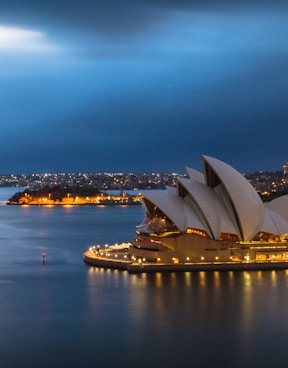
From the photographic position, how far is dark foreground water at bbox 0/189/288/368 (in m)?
16.8

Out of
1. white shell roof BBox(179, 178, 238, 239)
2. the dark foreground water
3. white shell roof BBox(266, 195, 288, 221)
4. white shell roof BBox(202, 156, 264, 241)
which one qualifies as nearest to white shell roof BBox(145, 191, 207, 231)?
white shell roof BBox(179, 178, 238, 239)

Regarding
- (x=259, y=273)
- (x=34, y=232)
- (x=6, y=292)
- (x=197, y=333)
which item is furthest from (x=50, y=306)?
(x=34, y=232)

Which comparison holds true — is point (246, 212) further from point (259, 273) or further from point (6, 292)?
point (6, 292)

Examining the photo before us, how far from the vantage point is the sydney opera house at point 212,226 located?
2869 centimetres

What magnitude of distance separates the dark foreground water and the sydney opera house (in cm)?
159

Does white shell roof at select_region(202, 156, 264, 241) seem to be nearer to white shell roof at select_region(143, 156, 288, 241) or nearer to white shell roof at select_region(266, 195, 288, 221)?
white shell roof at select_region(143, 156, 288, 241)

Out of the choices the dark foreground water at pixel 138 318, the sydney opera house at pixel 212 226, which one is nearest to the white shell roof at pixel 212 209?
the sydney opera house at pixel 212 226

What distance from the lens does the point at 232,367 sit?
1599cm

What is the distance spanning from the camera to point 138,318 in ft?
66.6

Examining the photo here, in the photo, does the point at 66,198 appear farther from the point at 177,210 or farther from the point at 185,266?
the point at 185,266

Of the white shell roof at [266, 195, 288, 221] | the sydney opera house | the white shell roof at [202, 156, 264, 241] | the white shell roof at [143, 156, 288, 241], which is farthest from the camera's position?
the white shell roof at [266, 195, 288, 221]

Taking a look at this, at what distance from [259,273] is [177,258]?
3.13 m

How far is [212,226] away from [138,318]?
368 inches

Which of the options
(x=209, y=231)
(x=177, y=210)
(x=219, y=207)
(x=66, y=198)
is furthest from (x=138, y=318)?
(x=66, y=198)
